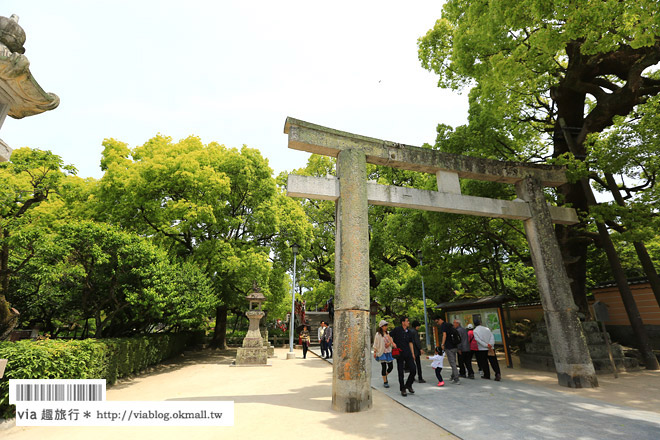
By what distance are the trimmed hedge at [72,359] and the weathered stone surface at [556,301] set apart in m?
11.1

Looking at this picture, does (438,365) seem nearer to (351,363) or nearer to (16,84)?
(351,363)

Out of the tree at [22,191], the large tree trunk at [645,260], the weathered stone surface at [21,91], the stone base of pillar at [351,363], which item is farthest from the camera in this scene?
the tree at [22,191]

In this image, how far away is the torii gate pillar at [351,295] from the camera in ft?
18.9

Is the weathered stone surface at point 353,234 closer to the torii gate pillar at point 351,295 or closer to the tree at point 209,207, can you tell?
the torii gate pillar at point 351,295

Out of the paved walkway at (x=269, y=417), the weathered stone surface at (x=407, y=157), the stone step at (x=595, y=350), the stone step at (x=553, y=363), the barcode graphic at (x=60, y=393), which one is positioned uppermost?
the weathered stone surface at (x=407, y=157)

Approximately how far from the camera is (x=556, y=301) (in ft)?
25.7

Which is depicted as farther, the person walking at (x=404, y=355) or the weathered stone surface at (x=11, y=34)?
the person walking at (x=404, y=355)

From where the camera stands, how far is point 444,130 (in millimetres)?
11703

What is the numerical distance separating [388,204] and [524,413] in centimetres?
470

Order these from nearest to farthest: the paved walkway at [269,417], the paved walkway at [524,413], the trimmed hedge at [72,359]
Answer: the paved walkway at [524,413], the paved walkway at [269,417], the trimmed hedge at [72,359]

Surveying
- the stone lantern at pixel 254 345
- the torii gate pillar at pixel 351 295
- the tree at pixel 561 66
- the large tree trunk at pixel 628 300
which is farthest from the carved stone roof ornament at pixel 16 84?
the large tree trunk at pixel 628 300

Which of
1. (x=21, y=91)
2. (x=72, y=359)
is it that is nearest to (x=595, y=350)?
(x=72, y=359)

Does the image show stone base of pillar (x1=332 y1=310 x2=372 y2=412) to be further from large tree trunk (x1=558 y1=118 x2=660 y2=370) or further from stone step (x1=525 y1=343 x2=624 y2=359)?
large tree trunk (x1=558 y1=118 x2=660 y2=370)

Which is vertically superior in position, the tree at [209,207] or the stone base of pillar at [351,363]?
the tree at [209,207]
